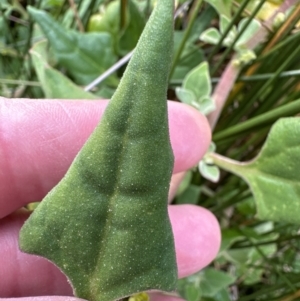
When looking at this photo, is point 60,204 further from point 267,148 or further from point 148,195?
point 267,148

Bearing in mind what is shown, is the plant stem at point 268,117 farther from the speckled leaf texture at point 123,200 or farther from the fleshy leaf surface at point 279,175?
the speckled leaf texture at point 123,200

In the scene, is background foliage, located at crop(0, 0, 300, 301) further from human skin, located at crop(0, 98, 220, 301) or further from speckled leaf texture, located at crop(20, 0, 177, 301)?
speckled leaf texture, located at crop(20, 0, 177, 301)

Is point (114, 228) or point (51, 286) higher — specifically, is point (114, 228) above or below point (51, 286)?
above

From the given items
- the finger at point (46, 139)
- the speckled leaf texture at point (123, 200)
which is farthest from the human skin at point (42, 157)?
the speckled leaf texture at point (123, 200)

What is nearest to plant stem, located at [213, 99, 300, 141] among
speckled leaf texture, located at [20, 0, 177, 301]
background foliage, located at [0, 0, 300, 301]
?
background foliage, located at [0, 0, 300, 301]

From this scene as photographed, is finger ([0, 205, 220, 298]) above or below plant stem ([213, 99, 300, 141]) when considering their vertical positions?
below

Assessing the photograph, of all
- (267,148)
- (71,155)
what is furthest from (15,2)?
(267,148)
